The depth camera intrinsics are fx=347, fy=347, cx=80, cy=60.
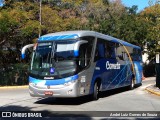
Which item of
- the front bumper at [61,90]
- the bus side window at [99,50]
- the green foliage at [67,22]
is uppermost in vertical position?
the green foliage at [67,22]

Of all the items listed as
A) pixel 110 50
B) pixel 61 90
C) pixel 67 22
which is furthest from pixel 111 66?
pixel 67 22

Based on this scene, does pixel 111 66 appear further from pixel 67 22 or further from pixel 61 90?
pixel 67 22

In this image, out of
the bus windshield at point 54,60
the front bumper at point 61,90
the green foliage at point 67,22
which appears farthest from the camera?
the green foliage at point 67,22

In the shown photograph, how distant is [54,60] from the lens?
1463 centimetres

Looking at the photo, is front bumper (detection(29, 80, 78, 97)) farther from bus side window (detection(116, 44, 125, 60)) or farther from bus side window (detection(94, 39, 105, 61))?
bus side window (detection(116, 44, 125, 60))

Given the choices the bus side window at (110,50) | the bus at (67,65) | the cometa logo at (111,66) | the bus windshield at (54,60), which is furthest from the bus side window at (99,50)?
the bus windshield at (54,60)

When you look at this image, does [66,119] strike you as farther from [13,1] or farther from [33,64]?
[13,1]

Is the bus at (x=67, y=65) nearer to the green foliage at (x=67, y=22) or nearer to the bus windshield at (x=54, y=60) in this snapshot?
the bus windshield at (x=54, y=60)

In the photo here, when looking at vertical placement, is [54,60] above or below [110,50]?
below

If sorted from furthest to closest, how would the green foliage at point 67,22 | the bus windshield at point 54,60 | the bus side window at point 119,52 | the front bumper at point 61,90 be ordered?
the green foliage at point 67,22, the bus side window at point 119,52, the bus windshield at point 54,60, the front bumper at point 61,90

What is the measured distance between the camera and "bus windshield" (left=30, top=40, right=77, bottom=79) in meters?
14.5

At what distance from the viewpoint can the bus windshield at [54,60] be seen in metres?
14.5

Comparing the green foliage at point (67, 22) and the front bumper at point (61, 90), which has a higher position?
the green foliage at point (67, 22)

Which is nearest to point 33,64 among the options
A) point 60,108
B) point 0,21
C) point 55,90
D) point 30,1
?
point 55,90
